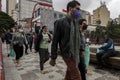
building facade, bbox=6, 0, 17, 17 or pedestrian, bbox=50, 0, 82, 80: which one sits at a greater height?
building facade, bbox=6, 0, 17, 17

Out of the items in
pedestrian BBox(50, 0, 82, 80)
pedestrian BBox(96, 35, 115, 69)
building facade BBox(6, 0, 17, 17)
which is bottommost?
pedestrian BBox(96, 35, 115, 69)

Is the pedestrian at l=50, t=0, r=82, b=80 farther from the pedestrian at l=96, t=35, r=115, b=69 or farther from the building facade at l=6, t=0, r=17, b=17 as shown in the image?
the building facade at l=6, t=0, r=17, b=17

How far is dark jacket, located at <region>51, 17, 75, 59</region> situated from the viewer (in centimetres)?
355

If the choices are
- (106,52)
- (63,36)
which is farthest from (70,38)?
(106,52)

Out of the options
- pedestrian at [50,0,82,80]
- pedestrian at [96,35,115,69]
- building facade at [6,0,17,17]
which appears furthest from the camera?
building facade at [6,0,17,17]

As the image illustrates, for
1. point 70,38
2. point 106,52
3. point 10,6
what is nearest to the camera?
point 70,38

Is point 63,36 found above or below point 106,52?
above

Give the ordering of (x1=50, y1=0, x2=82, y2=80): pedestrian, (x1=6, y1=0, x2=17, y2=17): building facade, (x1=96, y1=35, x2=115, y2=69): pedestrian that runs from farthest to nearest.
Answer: (x1=6, y1=0, x2=17, y2=17): building facade
(x1=96, y1=35, x2=115, y2=69): pedestrian
(x1=50, y1=0, x2=82, y2=80): pedestrian

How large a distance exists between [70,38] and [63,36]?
0.50 ft

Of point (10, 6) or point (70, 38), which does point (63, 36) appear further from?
point (10, 6)

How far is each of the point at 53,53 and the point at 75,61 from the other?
404mm

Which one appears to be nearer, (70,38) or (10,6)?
(70,38)

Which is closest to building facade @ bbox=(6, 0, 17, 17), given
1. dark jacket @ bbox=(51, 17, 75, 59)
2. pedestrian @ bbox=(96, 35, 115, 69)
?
pedestrian @ bbox=(96, 35, 115, 69)

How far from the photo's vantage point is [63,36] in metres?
3.63
